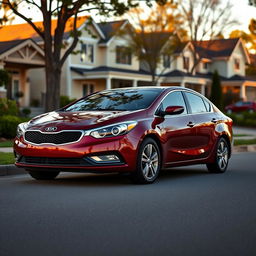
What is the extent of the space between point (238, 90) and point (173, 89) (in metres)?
55.2

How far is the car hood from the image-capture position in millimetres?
9484

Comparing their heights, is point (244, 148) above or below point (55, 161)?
below

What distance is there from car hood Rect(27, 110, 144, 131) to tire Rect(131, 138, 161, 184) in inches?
21.8

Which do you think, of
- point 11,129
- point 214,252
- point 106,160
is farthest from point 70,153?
point 11,129

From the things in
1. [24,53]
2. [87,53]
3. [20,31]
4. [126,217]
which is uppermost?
[20,31]

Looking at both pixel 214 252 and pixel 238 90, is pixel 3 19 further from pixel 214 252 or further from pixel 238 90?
pixel 238 90

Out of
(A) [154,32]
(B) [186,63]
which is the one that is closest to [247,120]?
(A) [154,32]

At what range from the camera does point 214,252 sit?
5387 mm

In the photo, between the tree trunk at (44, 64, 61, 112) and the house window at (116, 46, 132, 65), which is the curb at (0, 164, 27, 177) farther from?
the house window at (116, 46, 132, 65)

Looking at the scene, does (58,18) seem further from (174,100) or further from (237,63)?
(237,63)

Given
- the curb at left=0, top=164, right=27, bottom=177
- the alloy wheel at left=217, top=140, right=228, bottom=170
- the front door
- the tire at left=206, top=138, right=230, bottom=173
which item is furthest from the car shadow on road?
the curb at left=0, top=164, right=27, bottom=177

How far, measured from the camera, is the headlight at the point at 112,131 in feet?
30.8

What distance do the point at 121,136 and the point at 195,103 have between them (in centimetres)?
279

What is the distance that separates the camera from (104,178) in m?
10.9
